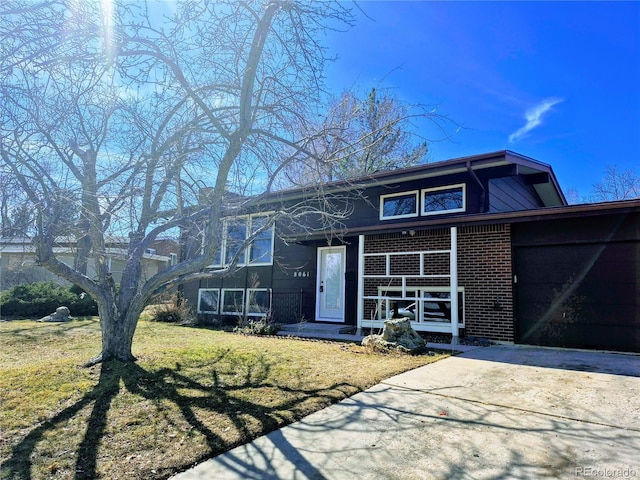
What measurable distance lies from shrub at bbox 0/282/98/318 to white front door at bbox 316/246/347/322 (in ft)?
31.1

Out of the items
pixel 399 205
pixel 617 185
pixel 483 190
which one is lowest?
pixel 399 205

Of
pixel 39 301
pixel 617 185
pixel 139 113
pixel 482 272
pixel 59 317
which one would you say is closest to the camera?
pixel 139 113

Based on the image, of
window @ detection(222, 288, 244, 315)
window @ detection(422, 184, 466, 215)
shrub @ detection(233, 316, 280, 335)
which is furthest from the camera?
window @ detection(222, 288, 244, 315)

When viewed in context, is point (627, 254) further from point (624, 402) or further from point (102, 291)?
point (102, 291)

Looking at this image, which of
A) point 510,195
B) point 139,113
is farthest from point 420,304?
point 139,113

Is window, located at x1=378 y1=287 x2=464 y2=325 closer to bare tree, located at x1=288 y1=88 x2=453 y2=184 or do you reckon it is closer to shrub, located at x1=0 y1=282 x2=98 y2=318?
bare tree, located at x1=288 y1=88 x2=453 y2=184

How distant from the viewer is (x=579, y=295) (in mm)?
7910

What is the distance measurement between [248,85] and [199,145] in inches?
57.2

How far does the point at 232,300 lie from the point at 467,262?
856 centimetres

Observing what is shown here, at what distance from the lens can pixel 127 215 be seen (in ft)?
19.2

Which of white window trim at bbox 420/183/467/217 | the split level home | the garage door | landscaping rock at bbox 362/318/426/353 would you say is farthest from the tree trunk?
the garage door

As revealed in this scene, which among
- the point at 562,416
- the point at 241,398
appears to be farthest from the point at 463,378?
the point at 241,398

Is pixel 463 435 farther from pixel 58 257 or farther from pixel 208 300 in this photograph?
pixel 208 300

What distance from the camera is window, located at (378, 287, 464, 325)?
945 cm
